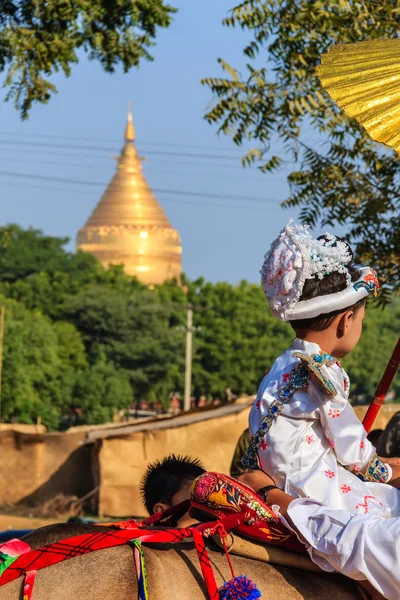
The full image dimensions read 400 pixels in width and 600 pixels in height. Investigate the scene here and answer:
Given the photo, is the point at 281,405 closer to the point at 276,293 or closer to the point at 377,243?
the point at 276,293

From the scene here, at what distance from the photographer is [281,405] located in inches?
126

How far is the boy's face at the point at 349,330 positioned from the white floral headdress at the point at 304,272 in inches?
2.4

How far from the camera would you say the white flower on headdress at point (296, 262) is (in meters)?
3.29

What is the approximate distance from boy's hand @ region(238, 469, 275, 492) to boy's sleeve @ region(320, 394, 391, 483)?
0.23m

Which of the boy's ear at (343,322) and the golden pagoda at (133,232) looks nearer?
the boy's ear at (343,322)

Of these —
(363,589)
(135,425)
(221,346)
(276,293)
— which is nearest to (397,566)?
(363,589)

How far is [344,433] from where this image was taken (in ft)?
10.3

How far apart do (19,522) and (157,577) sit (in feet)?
60.2

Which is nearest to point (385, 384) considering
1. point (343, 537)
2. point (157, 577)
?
point (343, 537)

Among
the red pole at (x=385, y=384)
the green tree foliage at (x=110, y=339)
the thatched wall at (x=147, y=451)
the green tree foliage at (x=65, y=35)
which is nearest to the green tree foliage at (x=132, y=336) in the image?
the green tree foliage at (x=110, y=339)

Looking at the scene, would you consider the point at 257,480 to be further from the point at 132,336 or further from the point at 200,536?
the point at 132,336

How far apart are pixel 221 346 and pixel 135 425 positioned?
31.1m

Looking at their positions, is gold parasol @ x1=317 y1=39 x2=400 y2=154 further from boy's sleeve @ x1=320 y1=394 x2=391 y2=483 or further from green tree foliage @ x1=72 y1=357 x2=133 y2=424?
green tree foliage @ x1=72 y1=357 x2=133 y2=424

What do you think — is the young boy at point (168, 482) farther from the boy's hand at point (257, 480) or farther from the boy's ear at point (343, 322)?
the boy's ear at point (343, 322)
